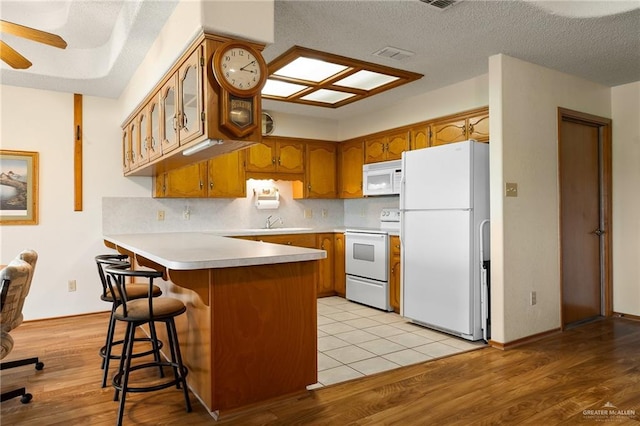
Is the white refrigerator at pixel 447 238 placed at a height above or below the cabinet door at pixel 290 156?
below

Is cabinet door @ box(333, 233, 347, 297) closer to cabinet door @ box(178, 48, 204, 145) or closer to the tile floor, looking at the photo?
the tile floor

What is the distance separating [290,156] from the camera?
577cm

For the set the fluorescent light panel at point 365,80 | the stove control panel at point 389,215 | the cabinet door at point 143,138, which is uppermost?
the fluorescent light panel at point 365,80

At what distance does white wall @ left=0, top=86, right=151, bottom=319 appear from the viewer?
4.38m

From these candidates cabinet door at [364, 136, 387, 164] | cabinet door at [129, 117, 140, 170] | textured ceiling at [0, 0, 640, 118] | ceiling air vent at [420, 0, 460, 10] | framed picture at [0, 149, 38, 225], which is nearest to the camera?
ceiling air vent at [420, 0, 460, 10]

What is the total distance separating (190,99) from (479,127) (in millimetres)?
2796

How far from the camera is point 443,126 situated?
4.50 meters

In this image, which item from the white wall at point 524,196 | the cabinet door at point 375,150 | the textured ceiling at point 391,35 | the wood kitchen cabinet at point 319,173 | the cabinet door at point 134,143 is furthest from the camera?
the wood kitchen cabinet at point 319,173

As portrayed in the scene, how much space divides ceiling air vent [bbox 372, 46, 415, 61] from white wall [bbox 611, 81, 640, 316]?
8.47 ft

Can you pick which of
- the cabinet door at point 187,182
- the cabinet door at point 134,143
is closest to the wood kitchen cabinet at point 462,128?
the cabinet door at point 187,182

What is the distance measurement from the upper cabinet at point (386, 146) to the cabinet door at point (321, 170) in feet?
2.19

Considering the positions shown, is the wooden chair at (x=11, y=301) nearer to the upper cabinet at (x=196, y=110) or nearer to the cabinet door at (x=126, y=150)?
the upper cabinet at (x=196, y=110)

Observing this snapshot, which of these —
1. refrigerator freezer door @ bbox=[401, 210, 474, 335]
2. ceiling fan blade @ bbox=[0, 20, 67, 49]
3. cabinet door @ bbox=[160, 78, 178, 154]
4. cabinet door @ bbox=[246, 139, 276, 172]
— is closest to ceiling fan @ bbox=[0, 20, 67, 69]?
ceiling fan blade @ bbox=[0, 20, 67, 49]

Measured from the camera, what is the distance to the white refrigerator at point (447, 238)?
12.0ft
